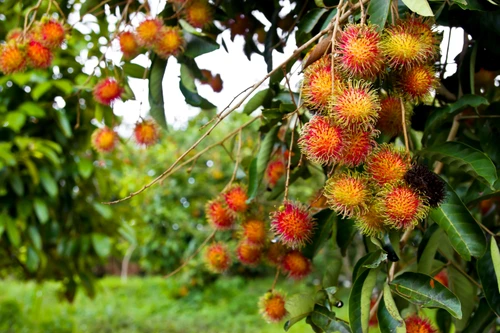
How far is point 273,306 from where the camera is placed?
969 millimetres

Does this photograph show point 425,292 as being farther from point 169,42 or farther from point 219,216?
point 169,42

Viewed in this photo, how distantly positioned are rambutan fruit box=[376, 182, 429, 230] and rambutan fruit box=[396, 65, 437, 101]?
0.42 ft

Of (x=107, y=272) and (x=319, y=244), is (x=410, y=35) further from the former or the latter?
(x=107, y=272)

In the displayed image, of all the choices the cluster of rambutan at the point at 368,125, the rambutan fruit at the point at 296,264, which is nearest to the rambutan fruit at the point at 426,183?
the cluster of rambutan at the point at 368,125

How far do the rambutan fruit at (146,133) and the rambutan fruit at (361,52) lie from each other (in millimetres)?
471

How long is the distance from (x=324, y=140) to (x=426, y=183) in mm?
135

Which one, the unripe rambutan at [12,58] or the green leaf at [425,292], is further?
the unripe rambutan at [12,58]

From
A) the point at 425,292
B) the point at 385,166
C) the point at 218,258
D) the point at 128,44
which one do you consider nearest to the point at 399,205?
the point at 385,166

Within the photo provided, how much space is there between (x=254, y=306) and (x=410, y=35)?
453 cm

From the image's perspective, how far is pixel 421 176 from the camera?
0.71m

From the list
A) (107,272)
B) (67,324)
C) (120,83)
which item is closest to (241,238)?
(120,83)

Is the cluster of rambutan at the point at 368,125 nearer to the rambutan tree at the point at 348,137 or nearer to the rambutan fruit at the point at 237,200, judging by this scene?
the rambutan tree at the point at 348,137

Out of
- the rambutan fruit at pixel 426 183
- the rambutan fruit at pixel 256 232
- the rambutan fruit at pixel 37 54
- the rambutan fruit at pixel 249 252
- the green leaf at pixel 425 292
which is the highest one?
the rambutan fruit at pixel 37 54

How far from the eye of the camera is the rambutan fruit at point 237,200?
3.19ft
